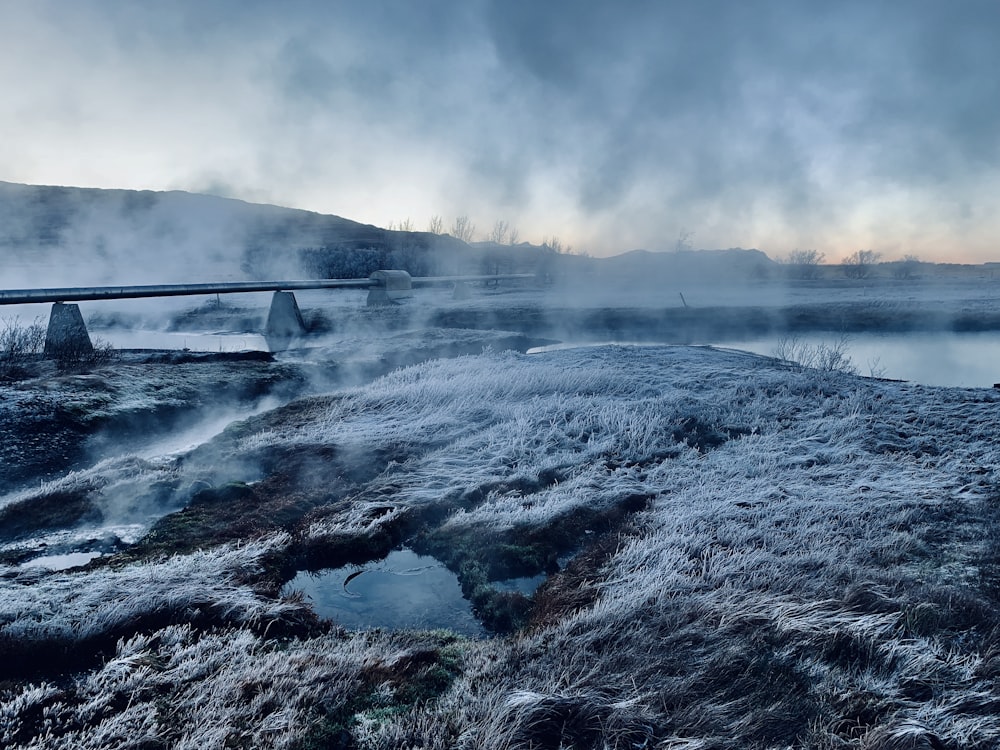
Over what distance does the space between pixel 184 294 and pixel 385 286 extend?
45.7ft

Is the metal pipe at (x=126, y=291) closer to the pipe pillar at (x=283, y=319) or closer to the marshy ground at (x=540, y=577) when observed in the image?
the pipe pillar at (x=283, y=319)

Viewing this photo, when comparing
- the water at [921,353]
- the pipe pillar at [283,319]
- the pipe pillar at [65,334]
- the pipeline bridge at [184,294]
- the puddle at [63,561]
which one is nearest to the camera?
the puddle at [63,561]

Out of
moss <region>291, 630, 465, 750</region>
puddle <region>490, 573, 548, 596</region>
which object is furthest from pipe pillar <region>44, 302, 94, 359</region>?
moss <region>291, 630, 465, 750</region>

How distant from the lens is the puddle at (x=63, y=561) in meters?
5.81

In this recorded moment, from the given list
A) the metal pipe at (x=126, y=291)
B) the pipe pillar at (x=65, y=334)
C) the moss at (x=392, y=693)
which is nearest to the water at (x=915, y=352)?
the metal pipe at (x=126, y=291)

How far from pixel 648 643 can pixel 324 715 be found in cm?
225

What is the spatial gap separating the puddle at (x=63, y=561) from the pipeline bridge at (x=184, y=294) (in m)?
11.4

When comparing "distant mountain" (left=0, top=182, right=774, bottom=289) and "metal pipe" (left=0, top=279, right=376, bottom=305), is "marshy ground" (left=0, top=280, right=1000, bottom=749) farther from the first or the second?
"distant mountain" (left=0, top=182, right=774, bottom=289)

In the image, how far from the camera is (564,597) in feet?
16.7

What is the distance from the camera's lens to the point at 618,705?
3.45 meters

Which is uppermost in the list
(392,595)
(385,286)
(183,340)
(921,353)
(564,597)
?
(385,286)

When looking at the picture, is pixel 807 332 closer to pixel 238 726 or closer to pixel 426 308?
pixel 426 308

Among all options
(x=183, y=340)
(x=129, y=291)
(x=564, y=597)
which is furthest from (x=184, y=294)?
(x=564, y=597)

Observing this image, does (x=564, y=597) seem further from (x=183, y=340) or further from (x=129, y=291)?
(x=183, y=340)
